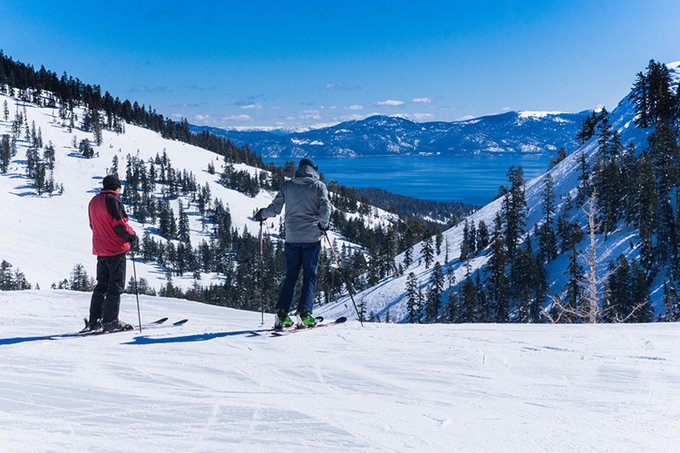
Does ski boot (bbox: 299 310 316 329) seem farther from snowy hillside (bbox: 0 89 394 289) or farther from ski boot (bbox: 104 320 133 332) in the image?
snowy hillside (bbox: 0 89 394 289)

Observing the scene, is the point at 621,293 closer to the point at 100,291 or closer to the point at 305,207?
the point at 305,207

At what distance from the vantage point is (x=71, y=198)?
446 feet

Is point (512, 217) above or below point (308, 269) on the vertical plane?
below

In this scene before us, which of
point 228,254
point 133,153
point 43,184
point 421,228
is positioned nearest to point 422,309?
point 421,228

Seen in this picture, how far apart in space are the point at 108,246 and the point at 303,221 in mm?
3130

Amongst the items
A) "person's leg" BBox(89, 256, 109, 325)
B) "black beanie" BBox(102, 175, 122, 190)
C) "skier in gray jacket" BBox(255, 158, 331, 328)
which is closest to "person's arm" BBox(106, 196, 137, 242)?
"black beanie" BBox(102, 175, 122, 190)

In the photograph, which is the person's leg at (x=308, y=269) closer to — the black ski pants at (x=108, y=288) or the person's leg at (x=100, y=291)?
the black ski pants at (x=108, y=288)

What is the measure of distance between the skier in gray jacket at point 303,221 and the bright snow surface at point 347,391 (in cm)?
89

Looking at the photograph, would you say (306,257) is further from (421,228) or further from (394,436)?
(421,228)

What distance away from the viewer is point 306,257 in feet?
21.2

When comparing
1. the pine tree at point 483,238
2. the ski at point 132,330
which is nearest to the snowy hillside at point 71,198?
the pine tree at point 483,238

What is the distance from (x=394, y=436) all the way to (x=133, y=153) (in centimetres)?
18783

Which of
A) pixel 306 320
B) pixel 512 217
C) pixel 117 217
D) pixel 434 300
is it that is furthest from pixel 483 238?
pixel 117 217

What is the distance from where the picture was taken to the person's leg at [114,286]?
6.34 metres
